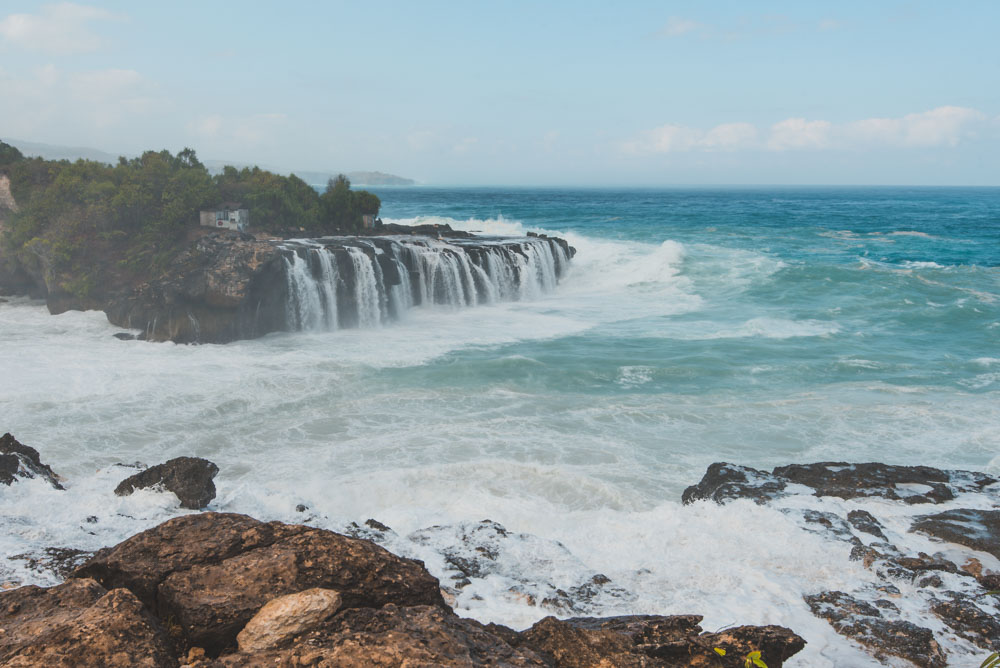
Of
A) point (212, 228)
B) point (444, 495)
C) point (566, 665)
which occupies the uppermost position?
point (212, 228)

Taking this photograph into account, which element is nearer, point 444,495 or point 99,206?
point 444,495

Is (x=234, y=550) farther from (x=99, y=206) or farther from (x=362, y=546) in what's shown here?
(x=99, y=206)

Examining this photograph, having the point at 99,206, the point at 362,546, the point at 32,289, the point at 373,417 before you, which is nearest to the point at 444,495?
the point at 373,417

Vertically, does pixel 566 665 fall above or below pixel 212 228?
below

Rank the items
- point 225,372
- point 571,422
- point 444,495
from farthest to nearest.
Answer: point 225,372
point 571,422
point 444,495

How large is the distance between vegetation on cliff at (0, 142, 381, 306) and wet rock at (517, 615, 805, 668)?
2538 cm

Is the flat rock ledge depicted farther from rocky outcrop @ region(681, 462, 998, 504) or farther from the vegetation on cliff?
the vegetation on cliff

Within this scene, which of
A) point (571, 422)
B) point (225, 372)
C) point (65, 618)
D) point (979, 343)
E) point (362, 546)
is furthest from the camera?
point (979, 343)

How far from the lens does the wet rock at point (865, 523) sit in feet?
33.2

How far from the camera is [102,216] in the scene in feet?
91.4

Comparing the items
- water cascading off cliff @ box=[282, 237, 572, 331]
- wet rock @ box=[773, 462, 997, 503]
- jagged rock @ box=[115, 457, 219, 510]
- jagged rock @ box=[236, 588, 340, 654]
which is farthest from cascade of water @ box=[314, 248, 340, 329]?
jagged rock @ box=[236, 588, 340, 654]

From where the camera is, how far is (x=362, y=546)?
5.15m

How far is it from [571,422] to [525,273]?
19.3 meters

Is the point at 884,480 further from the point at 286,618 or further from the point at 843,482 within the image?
the point at 286,618
